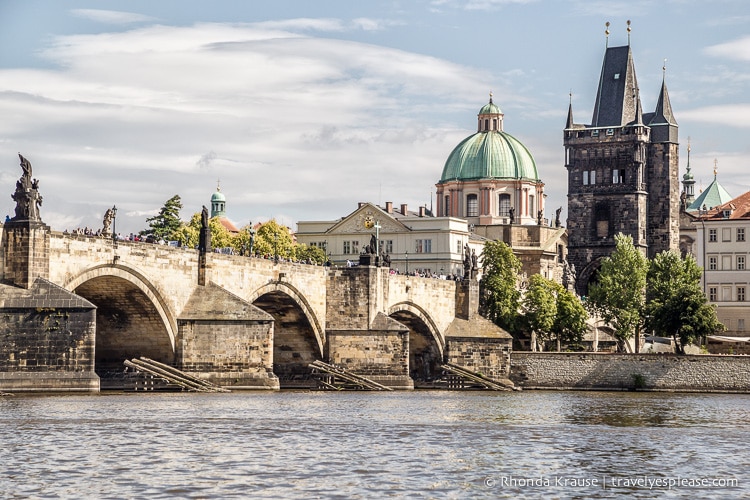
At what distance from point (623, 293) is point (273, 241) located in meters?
28.8

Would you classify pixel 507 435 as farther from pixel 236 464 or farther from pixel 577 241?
pixel 577 241

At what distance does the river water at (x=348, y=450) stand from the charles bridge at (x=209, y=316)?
2.76 meters

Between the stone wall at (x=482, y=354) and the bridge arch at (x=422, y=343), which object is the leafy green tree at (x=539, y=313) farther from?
the bridge arch at (x=422, y=343)

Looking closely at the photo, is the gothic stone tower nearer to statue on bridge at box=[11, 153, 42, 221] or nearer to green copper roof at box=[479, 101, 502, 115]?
green copper roof at box=[479, 101, 502, 115]

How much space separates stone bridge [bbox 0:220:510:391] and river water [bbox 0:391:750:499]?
2.79 meters

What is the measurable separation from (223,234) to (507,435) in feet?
236

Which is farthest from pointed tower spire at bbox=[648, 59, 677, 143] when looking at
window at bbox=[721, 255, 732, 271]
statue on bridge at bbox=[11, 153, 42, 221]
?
statue on bridge at bbox=[11, 153, 42, 221]

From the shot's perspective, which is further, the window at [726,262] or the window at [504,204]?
the window at [504,204]

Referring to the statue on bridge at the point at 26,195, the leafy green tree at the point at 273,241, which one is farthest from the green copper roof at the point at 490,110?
the statue on bridge at the point at 26,195

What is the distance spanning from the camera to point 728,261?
115 metres

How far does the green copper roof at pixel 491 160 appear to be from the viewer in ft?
479

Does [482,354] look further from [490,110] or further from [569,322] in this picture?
[490,110]

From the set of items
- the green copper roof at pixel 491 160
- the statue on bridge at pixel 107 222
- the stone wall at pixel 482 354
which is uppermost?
the green copper roof at pixel 491 160

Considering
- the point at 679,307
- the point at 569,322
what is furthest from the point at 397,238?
the point at 679,307
